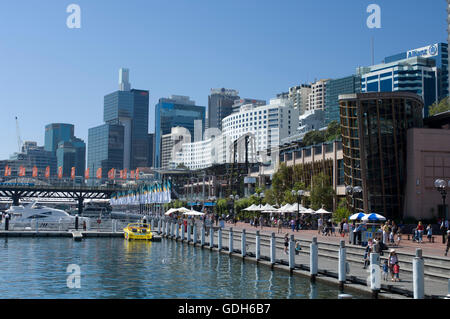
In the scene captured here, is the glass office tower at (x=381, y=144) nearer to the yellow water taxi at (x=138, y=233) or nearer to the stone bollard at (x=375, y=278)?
the yellow water taxi at (x=138, y=233)

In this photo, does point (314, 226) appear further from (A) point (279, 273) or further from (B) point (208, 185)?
(B) point (208, 185)

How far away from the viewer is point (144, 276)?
32.5 meters

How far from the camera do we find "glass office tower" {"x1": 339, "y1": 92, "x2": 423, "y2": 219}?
6456 cm

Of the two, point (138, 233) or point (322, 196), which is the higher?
point (322, 196)

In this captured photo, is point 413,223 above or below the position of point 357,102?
below

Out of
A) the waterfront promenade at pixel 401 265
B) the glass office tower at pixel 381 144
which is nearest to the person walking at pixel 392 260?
the waterfront promenade at pixel 401 265

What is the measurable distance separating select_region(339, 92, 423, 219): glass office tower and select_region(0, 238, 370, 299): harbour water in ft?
87.3

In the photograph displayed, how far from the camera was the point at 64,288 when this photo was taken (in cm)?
2759

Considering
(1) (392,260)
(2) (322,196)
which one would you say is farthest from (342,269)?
(2) (322,196)

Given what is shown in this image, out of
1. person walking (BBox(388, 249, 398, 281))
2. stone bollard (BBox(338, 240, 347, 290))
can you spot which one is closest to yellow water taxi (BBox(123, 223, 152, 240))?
stone bollard (BBox(338, 240, 347, 290))

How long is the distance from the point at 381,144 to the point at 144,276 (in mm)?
41383

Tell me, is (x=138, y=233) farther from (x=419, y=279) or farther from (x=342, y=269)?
(x=419, y=279)
